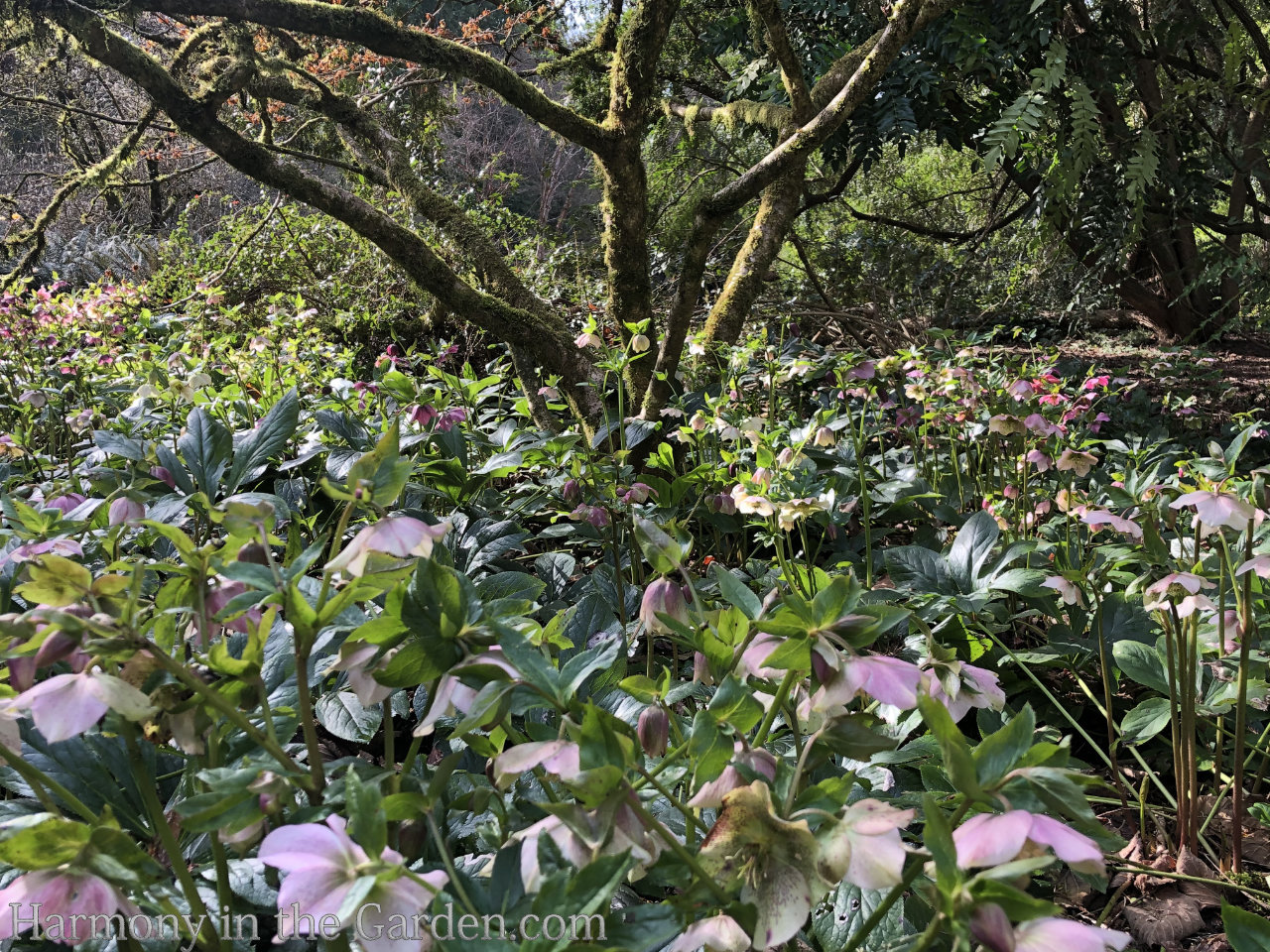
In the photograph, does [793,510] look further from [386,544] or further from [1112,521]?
[386,544]

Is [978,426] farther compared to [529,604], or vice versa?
[978,426]

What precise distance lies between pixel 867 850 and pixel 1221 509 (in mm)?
650

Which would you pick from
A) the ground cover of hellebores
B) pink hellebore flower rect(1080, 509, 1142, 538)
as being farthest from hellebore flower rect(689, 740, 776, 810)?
pink hellebore flower rect(1080, 509, 1142, 538)

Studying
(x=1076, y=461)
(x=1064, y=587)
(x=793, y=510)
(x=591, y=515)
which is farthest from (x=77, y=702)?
(x=1076, y=461)

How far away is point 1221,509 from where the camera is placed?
0.81 m

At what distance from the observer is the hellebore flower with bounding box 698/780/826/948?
36 cm

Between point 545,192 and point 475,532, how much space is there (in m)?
8.69

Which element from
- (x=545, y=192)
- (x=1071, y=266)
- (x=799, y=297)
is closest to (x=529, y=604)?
(x=799, y=297)

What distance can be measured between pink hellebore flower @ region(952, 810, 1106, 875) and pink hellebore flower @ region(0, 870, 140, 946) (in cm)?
36

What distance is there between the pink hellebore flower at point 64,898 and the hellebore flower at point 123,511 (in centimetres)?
47

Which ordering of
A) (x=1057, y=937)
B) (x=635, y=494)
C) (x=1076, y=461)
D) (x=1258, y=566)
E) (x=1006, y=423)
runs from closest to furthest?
(x=1057, y=937), (x=1258, y=566), (x=635, y=494), (x=1076, y=461), (x=1006, y=423)

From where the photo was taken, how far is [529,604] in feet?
1.77

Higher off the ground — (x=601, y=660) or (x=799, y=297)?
(x=799, y=297)

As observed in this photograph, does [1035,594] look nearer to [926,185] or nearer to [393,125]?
[393,125]
